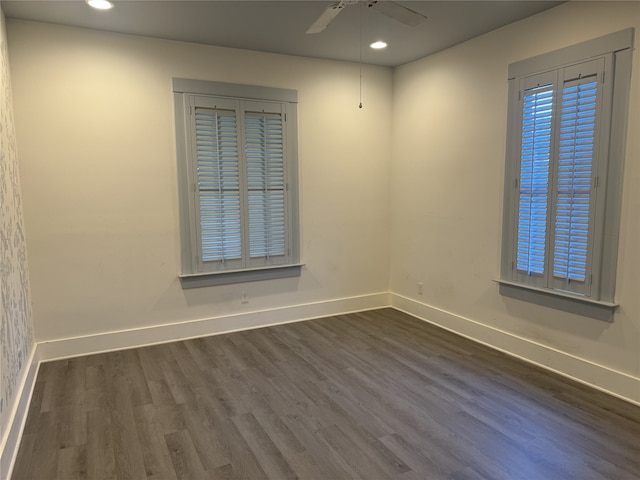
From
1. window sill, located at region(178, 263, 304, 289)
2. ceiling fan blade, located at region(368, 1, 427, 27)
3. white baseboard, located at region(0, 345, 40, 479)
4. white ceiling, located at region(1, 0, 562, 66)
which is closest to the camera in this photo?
white baseboard, located at region(0, 345, 40, 479)

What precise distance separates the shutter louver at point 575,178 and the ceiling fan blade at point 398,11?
1299mm

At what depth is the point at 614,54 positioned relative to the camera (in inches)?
108

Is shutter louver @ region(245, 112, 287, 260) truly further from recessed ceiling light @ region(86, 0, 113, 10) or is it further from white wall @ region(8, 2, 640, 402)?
recessed ceiling light @ region(86, 0, 113, 10)

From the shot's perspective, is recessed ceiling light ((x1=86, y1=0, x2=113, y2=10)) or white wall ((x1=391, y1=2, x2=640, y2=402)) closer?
white wall ((x1=391, y1=2, x2=640, y2=402))

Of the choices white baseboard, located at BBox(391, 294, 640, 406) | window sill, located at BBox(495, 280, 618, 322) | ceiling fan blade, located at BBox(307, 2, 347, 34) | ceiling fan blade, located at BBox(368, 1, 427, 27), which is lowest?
white baseboard, located at BBox(391, 294, 640, 406)

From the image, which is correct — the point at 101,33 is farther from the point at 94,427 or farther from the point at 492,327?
the point at 492,327

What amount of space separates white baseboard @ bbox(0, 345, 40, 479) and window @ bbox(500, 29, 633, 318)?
11.5 feet

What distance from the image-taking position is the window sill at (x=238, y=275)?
400 cm

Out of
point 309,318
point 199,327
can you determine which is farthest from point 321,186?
point 199,327

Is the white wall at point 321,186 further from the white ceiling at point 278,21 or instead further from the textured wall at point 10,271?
the textured wall at point 10,271

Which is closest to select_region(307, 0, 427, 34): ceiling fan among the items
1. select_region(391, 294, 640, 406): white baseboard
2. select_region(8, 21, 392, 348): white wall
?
select_region(8, 21, 392, 348): white wall

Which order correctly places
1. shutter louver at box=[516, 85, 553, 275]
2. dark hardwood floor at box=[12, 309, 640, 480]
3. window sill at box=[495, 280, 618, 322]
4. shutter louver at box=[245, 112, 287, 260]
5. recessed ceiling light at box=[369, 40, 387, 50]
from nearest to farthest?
dark hardwood floor at box=[12, 309, 640, 480] → window sill at box=[495, 280, 618, 322] → shutter louver at box=[516, 85, 553, 275] → recessed ceiling light at box=[369, 40, 387, 50] → shutter louver at box=[245, 112, 287, 260]

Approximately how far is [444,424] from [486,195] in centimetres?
206

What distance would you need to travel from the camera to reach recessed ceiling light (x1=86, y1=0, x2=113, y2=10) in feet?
9.55
